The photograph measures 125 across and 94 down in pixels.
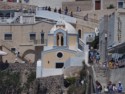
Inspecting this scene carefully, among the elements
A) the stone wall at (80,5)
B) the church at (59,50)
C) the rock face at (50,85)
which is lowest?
the rock face at (50,85)

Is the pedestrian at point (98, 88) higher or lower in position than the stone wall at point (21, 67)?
higher

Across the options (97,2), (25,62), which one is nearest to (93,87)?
(25,62)

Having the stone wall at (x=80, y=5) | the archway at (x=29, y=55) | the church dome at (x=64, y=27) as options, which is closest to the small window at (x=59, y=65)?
the church dome at (x=64, y=27)

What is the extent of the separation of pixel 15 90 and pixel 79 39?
9.76m

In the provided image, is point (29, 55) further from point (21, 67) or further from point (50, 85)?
point (50, 85)

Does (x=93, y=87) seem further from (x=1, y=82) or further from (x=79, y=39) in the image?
(x=79, y=39)

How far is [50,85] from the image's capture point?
241ft

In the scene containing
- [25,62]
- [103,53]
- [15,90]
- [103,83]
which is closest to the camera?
[103,83]

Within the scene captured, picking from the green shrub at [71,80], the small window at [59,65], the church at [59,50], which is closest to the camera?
A: the green shrub at [71,80]

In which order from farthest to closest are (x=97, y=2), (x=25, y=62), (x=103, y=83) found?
(x=97, y=2) → (x=25, y=62) → (x=103, y=83)

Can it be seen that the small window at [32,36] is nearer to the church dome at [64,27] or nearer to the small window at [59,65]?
the church dome at [64,27]

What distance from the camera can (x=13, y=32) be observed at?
86.6m

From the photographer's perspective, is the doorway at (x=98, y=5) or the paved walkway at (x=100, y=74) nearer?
the paved walkway at (x=100, y=74)

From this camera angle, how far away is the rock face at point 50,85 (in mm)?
72562
